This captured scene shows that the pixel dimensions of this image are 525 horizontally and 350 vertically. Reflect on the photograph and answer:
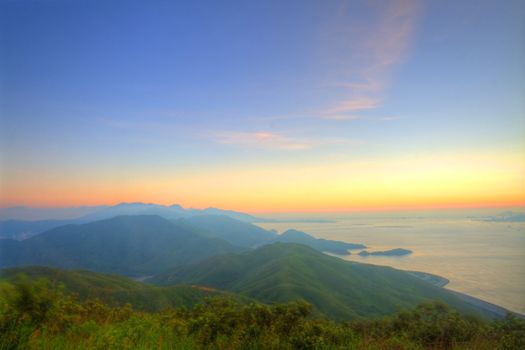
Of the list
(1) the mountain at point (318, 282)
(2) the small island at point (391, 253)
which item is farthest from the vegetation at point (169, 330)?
(2) the small island at point (391, 253)

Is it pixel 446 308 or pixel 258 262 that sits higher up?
pixel 446 308

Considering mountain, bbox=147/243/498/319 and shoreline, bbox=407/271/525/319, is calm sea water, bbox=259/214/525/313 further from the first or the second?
mountain, bbox=147/243/498/319

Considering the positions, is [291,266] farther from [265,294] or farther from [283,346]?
[283,346]

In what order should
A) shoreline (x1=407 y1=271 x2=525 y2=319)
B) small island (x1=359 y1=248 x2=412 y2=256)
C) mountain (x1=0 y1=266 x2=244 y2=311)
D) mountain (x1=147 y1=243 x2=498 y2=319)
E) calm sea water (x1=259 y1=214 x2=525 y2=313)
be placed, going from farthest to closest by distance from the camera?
1. small island (x1=359 y1=248 x2=412 y2=256)
2. calm sea water (x1=259 y1=214 x2=525 y2=313)
3. mountain (x1=147 y1=243 x2=498 y2=319)
4. shoreline (x1=407 y1=271 x2=525 y2=319)
5. mountain (x1=0 y1=266 x2=244 y2=311)

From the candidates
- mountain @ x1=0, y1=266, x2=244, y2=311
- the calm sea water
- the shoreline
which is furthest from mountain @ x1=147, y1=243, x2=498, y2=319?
mountain @ x1=0, y1=266, x2=244, y2=311

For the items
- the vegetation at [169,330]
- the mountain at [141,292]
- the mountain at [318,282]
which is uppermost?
the vegetation at [169,330]

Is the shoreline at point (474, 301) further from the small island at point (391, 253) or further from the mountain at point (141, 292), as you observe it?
the mountain at point (141, 292)

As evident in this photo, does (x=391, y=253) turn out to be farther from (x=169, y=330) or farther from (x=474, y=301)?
(x=169, y=330)

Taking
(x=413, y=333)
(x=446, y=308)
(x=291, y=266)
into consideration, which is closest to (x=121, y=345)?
(x=413, y=333)

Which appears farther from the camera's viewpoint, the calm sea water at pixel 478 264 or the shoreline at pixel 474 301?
the calm sea water at pixel 478 264
